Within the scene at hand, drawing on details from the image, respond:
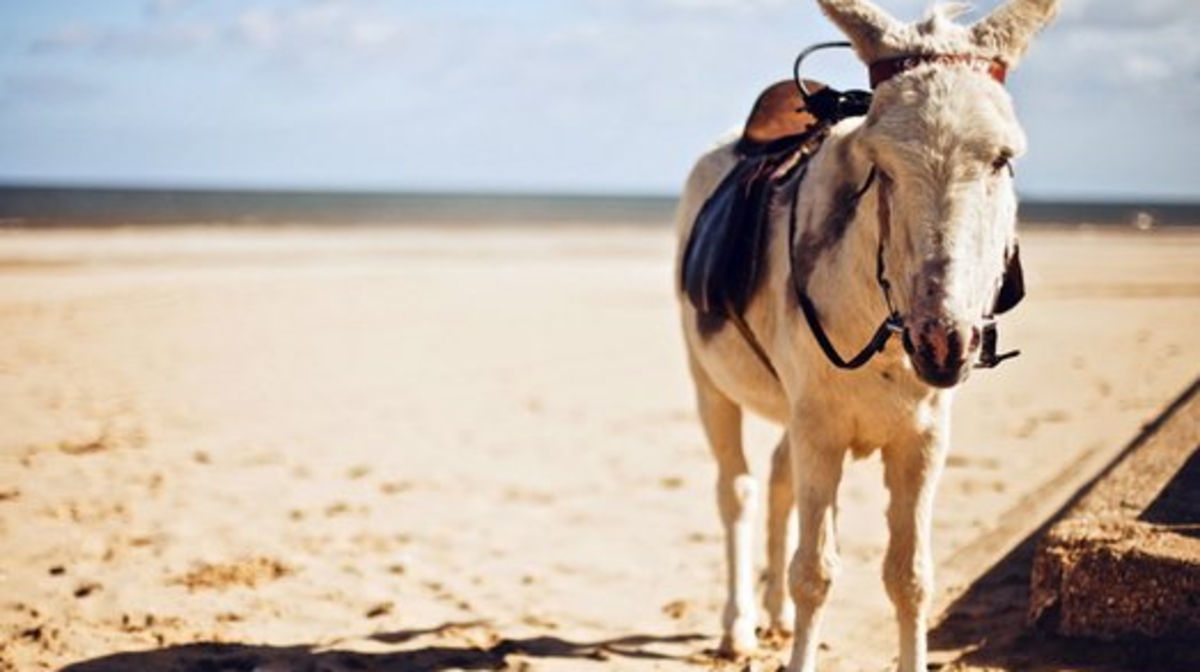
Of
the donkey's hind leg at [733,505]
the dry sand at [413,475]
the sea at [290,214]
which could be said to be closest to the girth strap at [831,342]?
the donkey's hind leg at [733,505]

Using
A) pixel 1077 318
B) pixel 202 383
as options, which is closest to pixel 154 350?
pixel 202 383

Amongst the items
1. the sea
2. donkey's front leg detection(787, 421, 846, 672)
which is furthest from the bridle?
the sea

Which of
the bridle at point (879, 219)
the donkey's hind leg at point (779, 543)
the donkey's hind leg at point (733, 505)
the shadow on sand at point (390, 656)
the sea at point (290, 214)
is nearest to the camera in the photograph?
the bridle at point (879, 219)

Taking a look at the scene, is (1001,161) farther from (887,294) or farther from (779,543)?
(779,543)

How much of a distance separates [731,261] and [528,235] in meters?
41.1

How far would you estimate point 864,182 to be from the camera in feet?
10.3

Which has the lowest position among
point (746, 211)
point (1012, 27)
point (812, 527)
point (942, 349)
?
point (812, 527)

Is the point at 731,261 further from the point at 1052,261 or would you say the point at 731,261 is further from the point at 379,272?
the point at 1052,261

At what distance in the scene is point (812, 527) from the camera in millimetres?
3566

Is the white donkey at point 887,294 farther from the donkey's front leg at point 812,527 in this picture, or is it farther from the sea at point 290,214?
the sea at point 290,214

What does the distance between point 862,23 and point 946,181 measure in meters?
0.62

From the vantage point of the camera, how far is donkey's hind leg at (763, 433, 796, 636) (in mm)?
4785

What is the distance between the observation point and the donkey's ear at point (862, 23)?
2826 millimetres

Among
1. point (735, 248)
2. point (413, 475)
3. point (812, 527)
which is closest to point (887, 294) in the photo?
point (812, 527)
